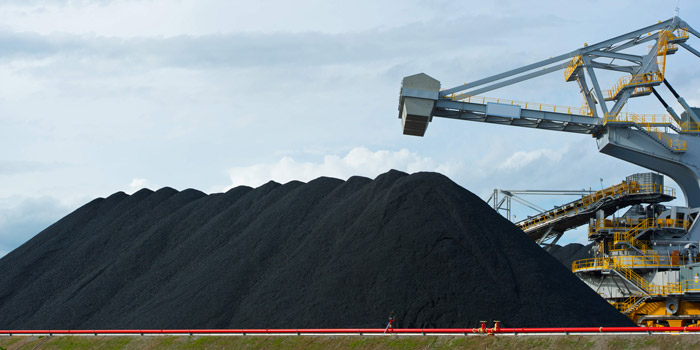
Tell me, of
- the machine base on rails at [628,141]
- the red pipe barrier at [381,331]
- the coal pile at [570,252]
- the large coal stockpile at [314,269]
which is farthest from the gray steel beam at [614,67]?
the coal pile at [570,252]

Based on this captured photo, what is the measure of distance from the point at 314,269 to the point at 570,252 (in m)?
32.7

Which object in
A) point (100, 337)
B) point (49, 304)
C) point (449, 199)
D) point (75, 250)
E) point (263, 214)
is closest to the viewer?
point (100, 337)

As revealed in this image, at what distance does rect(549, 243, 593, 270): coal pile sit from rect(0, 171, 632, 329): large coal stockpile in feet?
74.6

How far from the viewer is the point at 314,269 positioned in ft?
91.9

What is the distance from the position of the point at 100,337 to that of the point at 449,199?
1450 centimetres

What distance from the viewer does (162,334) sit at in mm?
25391

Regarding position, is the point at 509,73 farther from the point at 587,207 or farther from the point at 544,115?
the point at 587,207

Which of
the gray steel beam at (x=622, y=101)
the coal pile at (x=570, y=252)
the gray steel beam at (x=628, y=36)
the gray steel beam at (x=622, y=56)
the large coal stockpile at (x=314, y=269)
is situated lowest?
the large coal stockpile at (x=314, y=269)

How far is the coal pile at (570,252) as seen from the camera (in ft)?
171

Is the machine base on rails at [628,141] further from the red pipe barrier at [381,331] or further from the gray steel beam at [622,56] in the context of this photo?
the red pipe barrier at [381,331]

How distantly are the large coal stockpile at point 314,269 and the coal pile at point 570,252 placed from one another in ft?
74.6

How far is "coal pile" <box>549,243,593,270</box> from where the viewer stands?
171 ft

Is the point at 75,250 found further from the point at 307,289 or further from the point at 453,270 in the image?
the point at 453,270

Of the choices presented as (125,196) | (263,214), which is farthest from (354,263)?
(125,196)
